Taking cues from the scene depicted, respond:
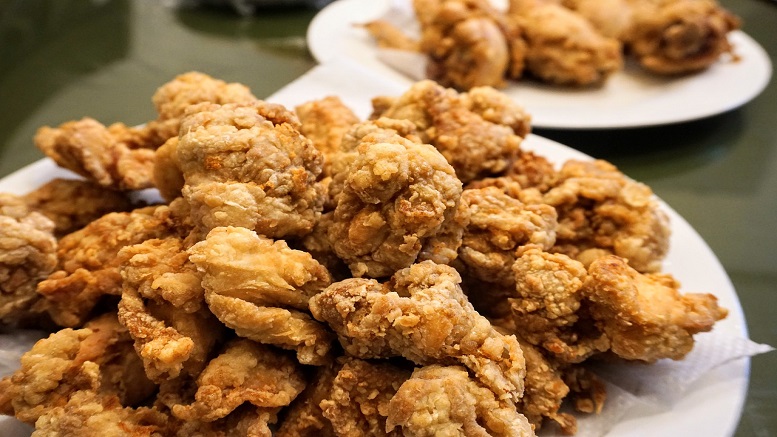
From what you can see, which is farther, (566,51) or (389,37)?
(389,37)

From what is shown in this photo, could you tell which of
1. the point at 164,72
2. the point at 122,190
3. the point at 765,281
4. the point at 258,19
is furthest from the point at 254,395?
the point at 258,19

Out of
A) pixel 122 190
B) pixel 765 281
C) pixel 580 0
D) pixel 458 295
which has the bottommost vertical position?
pixel 765 281

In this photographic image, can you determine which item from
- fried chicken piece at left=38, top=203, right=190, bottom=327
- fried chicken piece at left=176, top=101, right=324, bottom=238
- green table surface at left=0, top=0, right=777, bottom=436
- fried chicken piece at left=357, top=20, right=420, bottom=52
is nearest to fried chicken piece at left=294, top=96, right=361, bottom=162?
fried chicken piece at left=176, top=101, right=324, bottom=238

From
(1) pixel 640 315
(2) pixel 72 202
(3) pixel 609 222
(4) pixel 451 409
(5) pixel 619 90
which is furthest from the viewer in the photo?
(5) pixel 619 90

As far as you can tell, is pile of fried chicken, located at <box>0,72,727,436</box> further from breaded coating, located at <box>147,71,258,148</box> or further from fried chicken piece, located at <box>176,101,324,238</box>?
breaded coating, located at <box>147,71,258,148</box>

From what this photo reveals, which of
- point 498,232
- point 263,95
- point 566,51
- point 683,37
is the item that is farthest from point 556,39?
point 498,232

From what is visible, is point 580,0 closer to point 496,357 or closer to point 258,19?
point 258,19

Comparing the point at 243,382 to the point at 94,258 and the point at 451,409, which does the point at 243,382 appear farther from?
the point at 94,258
